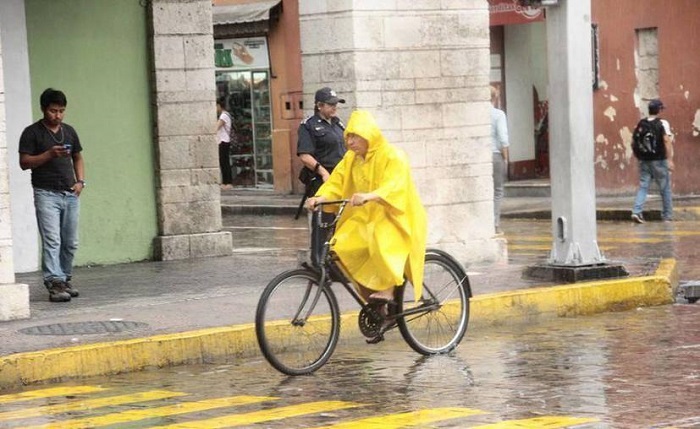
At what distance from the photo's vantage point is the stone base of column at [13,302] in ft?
44.3

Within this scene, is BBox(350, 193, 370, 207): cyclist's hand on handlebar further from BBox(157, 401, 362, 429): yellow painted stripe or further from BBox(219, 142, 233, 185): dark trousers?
BBox(219, 142, 233, 185): dark trousers

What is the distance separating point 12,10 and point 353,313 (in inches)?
232

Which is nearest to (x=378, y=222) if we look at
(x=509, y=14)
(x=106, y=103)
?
(x=106, y=103)

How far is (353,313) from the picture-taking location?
13.4 metres

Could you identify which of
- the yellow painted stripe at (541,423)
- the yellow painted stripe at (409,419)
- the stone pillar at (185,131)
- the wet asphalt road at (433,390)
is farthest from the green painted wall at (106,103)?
the yellow painted stripe at (541,423)

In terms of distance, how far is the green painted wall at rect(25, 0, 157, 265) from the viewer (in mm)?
17781

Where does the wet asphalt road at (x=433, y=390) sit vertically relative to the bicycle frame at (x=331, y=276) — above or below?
below

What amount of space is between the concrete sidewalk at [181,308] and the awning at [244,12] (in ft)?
44.7

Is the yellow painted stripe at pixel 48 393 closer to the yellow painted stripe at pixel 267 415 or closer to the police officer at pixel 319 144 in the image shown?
the yellow painted stripe at pixel 267 415

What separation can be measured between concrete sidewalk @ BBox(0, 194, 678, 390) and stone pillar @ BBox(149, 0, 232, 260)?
14.3 inches

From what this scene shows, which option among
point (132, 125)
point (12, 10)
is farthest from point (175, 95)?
point (12, 10)

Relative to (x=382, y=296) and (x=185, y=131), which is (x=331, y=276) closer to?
(x=382, y=296)

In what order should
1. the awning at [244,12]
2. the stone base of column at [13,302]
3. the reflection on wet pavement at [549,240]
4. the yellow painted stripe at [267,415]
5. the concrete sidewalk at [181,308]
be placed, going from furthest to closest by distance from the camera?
the awning at [244,12], the reflection on wet pavement at [549,240], the stone base of column at [13,302], the concrete sidewalk at [181,308], the yellow painted stripe at [267,415]

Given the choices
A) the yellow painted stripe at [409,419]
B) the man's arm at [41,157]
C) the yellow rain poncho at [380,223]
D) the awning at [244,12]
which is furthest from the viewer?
the awning at [244,12]
